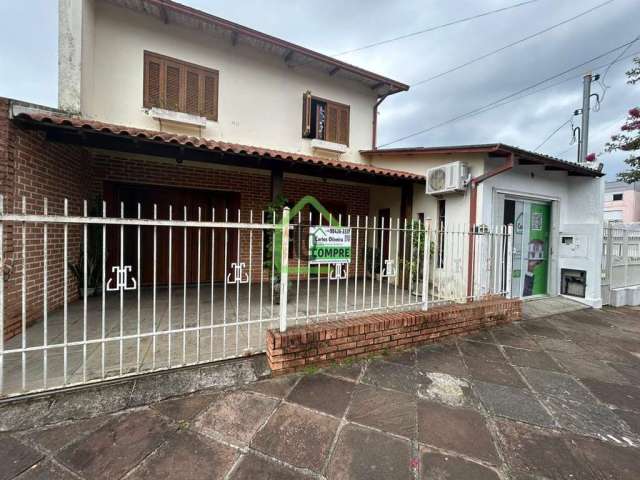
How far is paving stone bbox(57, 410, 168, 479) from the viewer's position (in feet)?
5.61

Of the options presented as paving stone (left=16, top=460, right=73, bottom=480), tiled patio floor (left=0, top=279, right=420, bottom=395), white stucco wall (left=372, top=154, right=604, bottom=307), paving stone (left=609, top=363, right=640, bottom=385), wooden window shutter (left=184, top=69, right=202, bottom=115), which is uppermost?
wooden window shutter (left=184, top=69, right=202, bottom=115)

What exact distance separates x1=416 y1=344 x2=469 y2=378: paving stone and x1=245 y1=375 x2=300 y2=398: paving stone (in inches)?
56.0

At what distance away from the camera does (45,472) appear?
1.67 meters

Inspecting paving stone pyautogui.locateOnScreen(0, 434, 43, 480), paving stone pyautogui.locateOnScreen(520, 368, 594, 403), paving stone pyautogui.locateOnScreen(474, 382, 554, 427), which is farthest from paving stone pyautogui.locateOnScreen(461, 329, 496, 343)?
paving stone pyautogui.locateOnScreen(0, 434, 43, 480)

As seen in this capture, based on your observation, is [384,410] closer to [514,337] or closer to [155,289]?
[155,289]

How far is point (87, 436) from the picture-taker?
1957 mm

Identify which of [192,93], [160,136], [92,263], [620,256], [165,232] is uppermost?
[192,93]

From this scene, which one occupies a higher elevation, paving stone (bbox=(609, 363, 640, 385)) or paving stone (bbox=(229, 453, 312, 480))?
paving stone (bbox=(229, 453, 312, 480))

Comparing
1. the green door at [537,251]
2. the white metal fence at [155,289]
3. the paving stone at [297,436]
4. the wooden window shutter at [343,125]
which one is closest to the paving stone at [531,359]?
the white metal fence at [155,289]

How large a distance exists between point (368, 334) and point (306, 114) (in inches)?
224

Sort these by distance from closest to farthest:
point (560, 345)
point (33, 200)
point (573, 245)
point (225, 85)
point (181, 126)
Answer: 1. point (33, 200)
2. point (560, 345)
3. point (181, 126)
4. point (225, 85)
5. point (573, 245)

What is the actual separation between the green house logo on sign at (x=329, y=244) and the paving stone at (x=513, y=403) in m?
1.92

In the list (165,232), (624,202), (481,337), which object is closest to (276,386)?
(481,337)

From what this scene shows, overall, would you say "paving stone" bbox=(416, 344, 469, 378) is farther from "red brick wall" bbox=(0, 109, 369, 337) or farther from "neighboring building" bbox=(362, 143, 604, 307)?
"red brick wall" bbox=(0, 109, 369, 337)
